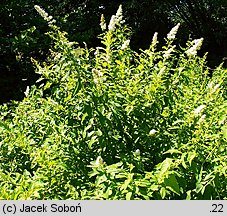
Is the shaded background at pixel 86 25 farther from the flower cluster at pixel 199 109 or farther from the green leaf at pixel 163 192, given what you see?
the green leaf at pixel 163 192

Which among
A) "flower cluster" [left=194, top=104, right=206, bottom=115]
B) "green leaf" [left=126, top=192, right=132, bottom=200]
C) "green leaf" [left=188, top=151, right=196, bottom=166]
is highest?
"flower cluster" [left=194, top=104, right=206, bottom=115]

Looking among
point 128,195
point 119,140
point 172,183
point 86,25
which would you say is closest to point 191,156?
point 172,183

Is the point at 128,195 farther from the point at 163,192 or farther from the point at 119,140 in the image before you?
the point at 119,140

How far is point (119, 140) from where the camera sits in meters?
2.42

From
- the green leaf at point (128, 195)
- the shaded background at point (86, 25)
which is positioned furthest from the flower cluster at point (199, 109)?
the shaded background at point (86, 25)

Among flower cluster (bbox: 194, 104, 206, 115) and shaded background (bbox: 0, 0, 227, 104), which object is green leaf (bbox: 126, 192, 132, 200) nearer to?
flower cluster (bbox: 194, 104, 206, 115)

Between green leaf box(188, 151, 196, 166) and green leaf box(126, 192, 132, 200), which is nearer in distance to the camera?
green leaf box(126, 192, 132, 200)

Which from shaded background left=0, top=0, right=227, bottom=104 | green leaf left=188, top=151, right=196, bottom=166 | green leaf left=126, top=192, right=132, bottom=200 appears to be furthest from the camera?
shaded background left=0, top=0, right=227, bottom=104

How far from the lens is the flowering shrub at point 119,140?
2.07m

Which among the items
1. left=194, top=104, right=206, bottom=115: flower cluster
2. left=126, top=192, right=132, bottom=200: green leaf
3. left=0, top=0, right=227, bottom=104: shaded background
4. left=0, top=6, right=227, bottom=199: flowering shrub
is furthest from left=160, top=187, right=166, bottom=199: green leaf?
left=0, top=0, right=227, bottom=104: shaded background

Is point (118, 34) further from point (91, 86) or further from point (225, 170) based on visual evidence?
point (225, 170)

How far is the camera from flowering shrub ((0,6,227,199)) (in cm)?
207

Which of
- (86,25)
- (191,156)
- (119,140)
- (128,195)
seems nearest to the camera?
(128,195)
